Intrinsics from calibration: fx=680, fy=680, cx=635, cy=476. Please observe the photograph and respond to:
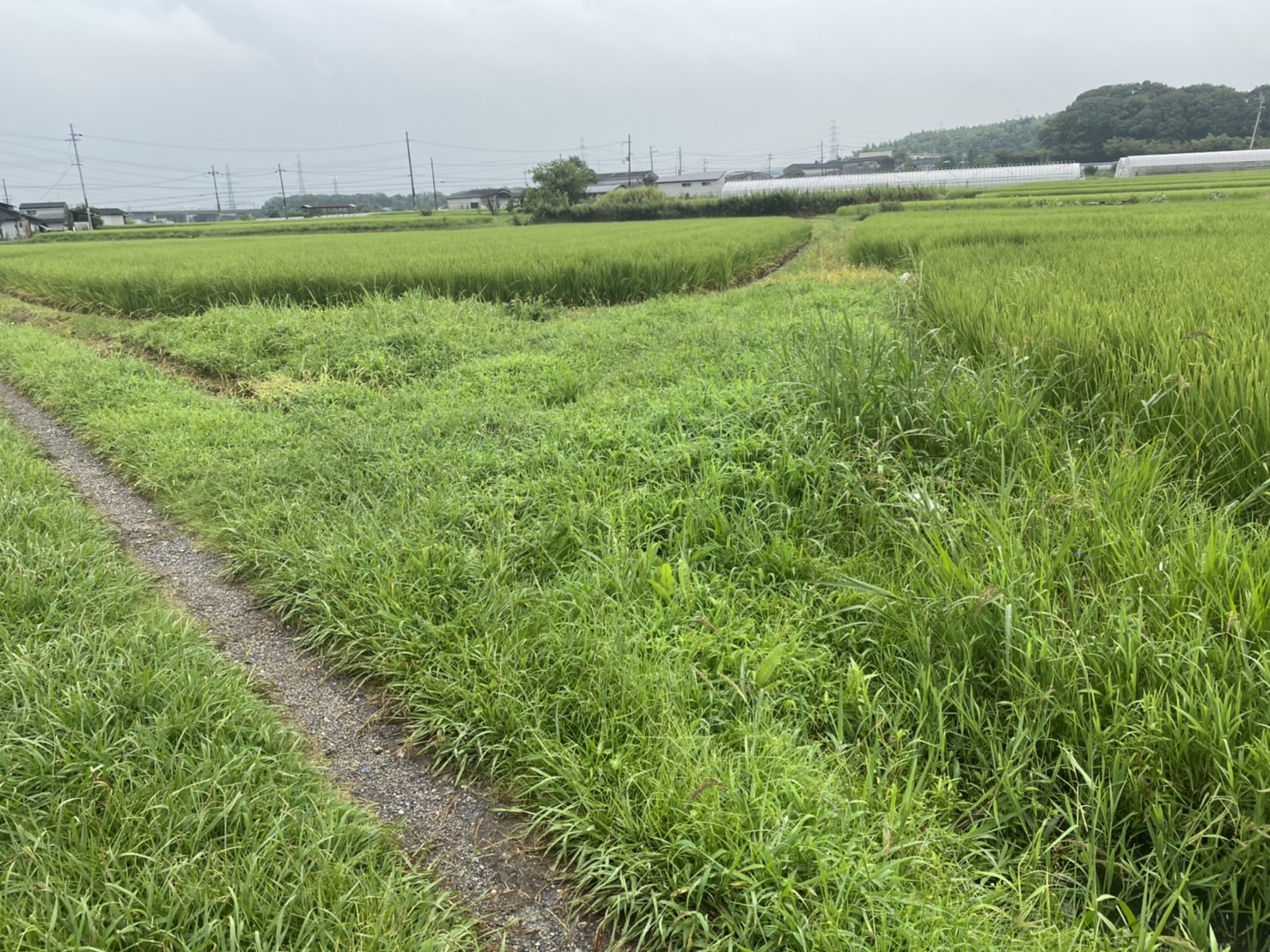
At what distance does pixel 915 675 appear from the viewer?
239cm

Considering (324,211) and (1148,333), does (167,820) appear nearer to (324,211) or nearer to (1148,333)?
(1148,333)

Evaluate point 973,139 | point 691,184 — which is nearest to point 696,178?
point 691,184

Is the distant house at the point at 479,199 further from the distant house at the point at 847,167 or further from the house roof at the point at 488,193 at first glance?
the distant house at the point at 847,167

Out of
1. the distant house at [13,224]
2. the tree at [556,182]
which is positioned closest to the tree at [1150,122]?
the tree at [556,182]

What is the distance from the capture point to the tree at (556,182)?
163 feet

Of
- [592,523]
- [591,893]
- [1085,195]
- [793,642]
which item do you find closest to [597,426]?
[592,523]

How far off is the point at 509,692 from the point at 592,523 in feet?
4.05

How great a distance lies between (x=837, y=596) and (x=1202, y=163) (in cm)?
6911

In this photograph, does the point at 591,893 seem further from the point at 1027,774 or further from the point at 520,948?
the point at 1027,774

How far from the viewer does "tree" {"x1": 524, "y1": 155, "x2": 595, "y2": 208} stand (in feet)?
163

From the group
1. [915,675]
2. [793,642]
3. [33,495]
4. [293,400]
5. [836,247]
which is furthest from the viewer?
[836,247]

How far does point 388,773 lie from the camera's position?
2342 mm

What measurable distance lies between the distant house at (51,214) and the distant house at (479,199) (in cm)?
3370

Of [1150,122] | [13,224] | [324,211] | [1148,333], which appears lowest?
[1148,333]
